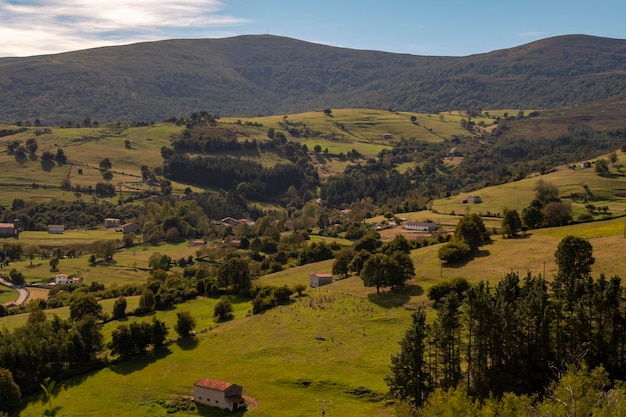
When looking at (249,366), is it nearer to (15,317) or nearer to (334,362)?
(334,362)

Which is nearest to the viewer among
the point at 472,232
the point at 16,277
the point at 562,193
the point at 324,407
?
the point at 324,407

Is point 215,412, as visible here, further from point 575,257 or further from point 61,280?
point 61,280

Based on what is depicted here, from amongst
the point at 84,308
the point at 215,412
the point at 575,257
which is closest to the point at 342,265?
the point at 575,257

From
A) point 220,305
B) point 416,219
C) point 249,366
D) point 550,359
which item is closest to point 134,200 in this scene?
point 416,219

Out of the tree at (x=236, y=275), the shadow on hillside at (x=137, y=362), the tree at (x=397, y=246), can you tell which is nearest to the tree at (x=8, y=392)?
the shadow on hillside at (x=137, y=362)

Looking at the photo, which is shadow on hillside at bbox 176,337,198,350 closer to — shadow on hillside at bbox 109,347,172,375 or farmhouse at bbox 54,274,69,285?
shadow on hillside at bbox 109,347,172,375

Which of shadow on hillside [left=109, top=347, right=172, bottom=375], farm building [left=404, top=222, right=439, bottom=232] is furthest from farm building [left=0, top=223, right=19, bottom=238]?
→ shadow on hillside [left=109, top=347, right=172, bottom=375]
